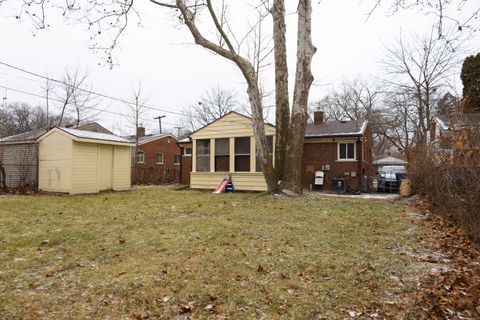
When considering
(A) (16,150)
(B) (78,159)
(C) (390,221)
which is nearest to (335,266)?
(C) (390,221)

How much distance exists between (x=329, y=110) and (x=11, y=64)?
34478 millimetres

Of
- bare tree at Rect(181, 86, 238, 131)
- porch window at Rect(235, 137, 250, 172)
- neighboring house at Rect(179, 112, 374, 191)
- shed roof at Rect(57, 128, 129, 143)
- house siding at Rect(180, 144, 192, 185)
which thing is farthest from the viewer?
bare tree at Rect(181, 86, 238, 131)

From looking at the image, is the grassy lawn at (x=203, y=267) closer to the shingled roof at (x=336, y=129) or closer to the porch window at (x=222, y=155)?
the porch window at (x=222, y=155)

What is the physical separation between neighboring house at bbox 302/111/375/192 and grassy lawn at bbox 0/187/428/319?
9889mm

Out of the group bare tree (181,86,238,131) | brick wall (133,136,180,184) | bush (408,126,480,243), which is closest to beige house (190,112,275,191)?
brick wall (133,136,180,184)

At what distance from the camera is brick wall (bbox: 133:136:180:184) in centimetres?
2364

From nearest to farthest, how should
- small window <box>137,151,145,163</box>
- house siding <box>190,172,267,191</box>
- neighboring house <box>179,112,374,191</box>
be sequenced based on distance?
house siding <box>190,172,267,191</box> < neighboring house <box>179,112,374,191</box> < small window <box>137,151,145,163</box>

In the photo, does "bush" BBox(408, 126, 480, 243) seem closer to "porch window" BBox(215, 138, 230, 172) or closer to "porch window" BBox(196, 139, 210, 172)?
"porch window" BBox(215, 138, 230, 172)

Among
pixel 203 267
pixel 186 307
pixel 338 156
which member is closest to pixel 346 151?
pixel 338 156

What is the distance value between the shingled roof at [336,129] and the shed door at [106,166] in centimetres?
1031

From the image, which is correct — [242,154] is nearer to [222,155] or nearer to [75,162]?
[222,155]

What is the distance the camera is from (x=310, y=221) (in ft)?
21.5

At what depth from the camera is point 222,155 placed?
52.6 feet

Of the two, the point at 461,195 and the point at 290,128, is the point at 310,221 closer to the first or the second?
the point at 461,195
